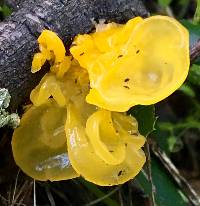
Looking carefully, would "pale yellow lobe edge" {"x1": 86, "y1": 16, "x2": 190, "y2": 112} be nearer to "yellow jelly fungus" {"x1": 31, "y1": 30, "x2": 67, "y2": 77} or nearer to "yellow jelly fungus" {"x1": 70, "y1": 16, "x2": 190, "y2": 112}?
"yellow jelly fungus" {"x1": 70, "y1": 16, "x2": 190, "y2": 112}

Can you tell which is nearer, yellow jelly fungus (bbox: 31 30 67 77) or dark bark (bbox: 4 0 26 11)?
yellow jelly fungus (bbox: 31 30 67 77)

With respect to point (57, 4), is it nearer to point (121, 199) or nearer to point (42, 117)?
point (42, 117)

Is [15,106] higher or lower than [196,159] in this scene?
higher

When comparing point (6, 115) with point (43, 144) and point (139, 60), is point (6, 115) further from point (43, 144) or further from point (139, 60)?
point (139, 60)

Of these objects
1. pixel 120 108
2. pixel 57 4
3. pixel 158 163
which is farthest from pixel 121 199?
pixel 57 4

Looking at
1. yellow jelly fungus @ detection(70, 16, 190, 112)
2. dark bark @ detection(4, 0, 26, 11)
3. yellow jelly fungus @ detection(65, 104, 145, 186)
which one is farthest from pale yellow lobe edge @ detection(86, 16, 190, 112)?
dark bark @ detection(4, 0, 26, 11)

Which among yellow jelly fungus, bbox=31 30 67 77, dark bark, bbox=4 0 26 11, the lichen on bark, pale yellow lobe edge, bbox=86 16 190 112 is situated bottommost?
pale yellow lobe edge, bbox=86 16 190 112

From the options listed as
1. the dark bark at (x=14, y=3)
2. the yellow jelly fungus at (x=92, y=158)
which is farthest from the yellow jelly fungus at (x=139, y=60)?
the dark bark at (x=14, y=3)
